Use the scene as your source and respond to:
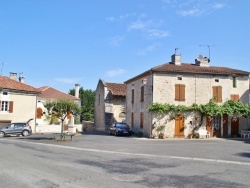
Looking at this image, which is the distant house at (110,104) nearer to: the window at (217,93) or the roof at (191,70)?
the roof at (191,70)

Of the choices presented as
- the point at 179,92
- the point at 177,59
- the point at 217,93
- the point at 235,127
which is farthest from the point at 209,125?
the point at 177,59

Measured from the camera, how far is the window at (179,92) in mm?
29500

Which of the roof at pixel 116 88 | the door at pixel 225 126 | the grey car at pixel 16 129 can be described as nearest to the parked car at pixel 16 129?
the grey car at pixel 16 129

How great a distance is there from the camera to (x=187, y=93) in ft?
97.6

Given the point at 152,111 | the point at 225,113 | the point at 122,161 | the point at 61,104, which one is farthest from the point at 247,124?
the point at 122,161

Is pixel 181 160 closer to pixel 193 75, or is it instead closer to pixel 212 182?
pixel 212 182

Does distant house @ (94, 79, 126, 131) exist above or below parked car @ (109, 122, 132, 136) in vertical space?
above

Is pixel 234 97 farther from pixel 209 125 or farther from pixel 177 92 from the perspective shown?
pixel 177 92

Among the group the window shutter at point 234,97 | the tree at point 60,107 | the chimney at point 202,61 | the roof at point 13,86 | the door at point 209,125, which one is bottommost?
the door at point 209,125

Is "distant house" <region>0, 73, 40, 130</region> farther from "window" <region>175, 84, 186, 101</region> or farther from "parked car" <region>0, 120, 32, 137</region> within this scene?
"window" <region>175, 84, 186, 101</region>

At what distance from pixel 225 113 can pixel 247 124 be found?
11.0 ft

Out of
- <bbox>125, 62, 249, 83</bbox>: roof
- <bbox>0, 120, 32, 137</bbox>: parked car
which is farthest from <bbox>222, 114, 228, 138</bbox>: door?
<bbox>0, 120, 32, 137</bbox>: parked car

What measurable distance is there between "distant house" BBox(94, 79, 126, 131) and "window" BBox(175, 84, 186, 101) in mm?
12060

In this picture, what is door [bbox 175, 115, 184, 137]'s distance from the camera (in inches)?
1141
